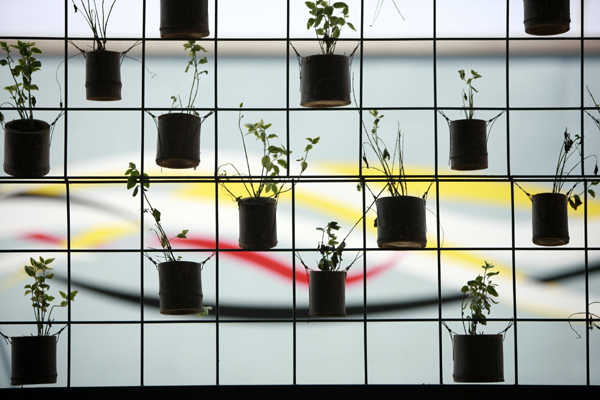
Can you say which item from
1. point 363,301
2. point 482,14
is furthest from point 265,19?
point 363,301

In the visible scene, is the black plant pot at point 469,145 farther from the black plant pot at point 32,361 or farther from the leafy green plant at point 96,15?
the black plant pot at point 32,361

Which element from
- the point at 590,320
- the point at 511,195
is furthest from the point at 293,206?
the point at 590,320

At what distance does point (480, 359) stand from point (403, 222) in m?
0.97

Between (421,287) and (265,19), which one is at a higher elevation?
(265,19)

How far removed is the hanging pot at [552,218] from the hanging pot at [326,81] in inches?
56.0

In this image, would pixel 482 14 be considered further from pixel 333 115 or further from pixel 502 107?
pixel 333 115

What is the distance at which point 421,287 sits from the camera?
5.06m

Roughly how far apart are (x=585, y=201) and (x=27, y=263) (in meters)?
3.99

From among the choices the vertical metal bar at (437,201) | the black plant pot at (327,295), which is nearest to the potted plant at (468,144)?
the vertical metal bar at (437,201)

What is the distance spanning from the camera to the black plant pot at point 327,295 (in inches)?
→ 173

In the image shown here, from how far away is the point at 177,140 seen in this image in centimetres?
441
